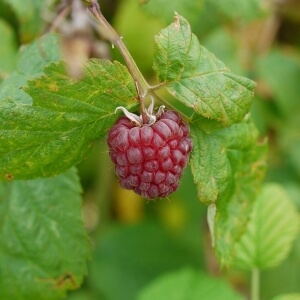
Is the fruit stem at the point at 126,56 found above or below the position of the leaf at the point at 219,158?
above

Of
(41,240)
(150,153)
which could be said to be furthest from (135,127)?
(41,240)

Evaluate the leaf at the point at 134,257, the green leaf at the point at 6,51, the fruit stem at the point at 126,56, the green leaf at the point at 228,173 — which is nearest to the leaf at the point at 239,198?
the green leaf at the point at 228,173

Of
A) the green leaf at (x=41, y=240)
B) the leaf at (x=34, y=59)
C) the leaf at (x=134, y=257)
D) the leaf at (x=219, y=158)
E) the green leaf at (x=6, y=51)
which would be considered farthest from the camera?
the leaf at (x=134, y=257)

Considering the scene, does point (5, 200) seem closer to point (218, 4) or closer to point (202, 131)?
point (202, 131)

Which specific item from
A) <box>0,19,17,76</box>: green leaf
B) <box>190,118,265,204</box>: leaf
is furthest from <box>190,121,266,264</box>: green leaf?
<box>0,19,17,76</box>: green leaf

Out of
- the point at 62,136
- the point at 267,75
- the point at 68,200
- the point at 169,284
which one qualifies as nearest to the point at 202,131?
the point at 62,136

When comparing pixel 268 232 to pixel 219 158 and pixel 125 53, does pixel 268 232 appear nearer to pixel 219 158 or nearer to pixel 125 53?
pixel 219 158

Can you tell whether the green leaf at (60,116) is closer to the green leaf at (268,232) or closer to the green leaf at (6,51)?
the green leaf at (6,51)
